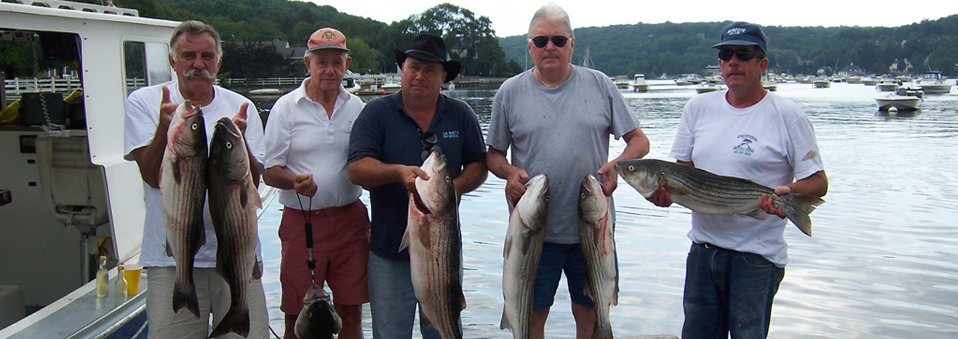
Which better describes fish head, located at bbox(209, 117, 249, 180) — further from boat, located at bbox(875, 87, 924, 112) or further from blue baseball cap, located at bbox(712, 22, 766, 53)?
boat, located at bbox(875, 87, 924, 112)

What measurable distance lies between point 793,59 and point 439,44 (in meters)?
178

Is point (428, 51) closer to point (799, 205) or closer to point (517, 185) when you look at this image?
point (517, 185)

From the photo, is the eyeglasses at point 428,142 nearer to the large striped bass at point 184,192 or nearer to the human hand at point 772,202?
the large striped bass at point 184,192

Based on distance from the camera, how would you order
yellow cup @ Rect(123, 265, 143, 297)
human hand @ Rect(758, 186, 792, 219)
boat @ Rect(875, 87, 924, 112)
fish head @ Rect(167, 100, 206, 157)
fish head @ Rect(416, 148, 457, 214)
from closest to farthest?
fish head @ Rect(167, 100, 206, 157)
fish head @ Rect(416, 148, 457, 214)
human hand @ Rect(758, 186, 792, 219)
yellow cup @ Rect(123, 265, 143, 297)
boat @ Rect(875, 87, 924, 112)

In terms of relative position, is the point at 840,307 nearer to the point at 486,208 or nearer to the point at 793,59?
the point at 486,208

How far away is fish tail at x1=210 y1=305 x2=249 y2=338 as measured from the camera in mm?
3523

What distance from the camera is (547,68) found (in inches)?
158

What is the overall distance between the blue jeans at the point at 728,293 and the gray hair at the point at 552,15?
1.69 m

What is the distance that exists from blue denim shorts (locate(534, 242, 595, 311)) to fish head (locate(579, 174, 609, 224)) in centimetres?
58

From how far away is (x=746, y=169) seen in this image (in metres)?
3.73

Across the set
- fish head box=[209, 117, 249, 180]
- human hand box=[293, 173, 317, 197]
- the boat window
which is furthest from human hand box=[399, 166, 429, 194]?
the boat window

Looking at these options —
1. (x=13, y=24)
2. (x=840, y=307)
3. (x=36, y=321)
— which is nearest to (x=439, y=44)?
(x=13, y=24)

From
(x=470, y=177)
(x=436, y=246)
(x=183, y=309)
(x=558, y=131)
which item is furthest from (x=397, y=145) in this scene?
(x=183, y=309)

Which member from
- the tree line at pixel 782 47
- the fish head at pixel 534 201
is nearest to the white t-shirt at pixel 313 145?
the fish head at pixel 534 201
